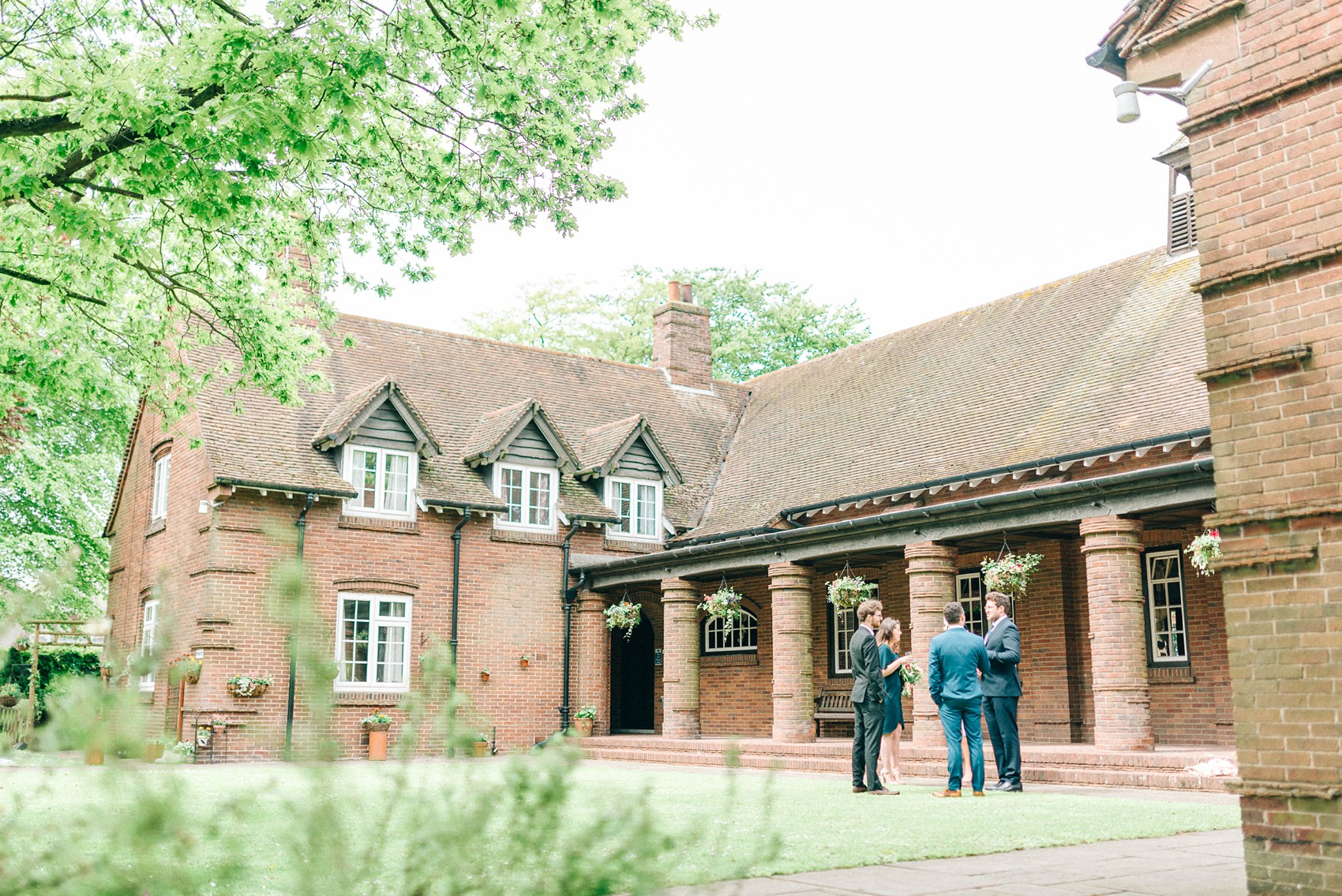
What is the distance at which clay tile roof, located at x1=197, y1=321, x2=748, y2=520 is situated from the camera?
803 inches

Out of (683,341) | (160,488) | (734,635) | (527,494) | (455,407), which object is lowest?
(734,635)

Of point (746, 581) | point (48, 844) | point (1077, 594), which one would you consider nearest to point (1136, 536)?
point (1077, 594)

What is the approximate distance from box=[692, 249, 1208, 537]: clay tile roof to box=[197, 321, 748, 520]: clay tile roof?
131 cm

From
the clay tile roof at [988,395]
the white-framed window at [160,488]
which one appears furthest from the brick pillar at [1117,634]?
the white-framed window at [160,488]

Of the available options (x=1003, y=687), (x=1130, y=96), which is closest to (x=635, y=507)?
(x=1003, y=687)

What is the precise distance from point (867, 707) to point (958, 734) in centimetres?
88

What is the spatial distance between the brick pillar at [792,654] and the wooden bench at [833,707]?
2.03 m

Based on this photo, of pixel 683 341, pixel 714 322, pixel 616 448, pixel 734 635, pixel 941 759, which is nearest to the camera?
pixel 941 759

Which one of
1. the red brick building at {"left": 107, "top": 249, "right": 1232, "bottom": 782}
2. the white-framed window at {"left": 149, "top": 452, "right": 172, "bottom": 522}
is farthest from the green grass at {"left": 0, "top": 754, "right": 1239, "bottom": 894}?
the white-framed window at {"left": 149, "top": 452, "right": 172, "bottom": 522}

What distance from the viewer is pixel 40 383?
13844 millimetres

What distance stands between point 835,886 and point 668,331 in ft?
77.0

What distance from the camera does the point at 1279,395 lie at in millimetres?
5812

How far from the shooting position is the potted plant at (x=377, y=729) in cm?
1938

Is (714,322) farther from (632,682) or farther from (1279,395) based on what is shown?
(1279,395)
